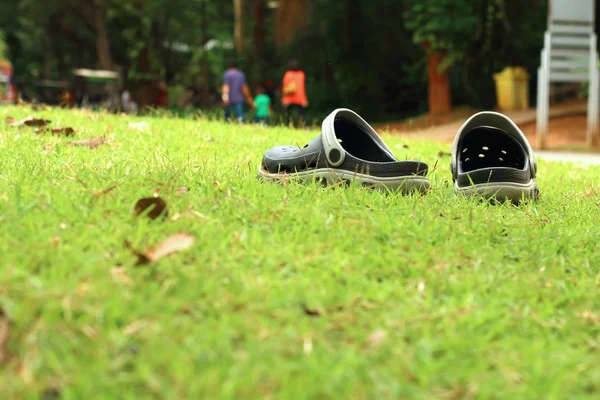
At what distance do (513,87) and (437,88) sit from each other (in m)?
2.63

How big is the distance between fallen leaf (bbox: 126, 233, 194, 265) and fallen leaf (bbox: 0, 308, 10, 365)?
0.56m

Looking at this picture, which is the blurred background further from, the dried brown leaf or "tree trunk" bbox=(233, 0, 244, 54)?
the dried brown leaf

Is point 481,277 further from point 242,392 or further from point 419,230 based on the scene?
point 242,392

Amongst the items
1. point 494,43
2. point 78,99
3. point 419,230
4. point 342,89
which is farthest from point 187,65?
point 419,230

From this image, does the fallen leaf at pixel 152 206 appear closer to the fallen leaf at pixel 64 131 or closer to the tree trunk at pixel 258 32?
the fallen leaf at pixel 64 131

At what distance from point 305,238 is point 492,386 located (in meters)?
1.23

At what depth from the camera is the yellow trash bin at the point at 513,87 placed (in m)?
23.1

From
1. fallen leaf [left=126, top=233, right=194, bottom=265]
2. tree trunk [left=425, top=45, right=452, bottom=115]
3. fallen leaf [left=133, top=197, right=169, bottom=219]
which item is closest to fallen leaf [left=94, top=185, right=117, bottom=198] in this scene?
fallen leaf [left=133, top=197, right=169, bottom=219]

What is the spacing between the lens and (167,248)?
272 centimetres

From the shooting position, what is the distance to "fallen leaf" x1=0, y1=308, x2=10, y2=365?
2.00 m

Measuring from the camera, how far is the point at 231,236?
3000 mm

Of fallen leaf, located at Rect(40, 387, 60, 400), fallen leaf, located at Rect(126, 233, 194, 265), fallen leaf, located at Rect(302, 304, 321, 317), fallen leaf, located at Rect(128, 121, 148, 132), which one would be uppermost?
fallen leaf, located at Rect(126, 233, 194, 265)

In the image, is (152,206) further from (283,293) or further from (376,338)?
(376,338)

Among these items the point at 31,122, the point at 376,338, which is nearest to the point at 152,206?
the point at 376,338
